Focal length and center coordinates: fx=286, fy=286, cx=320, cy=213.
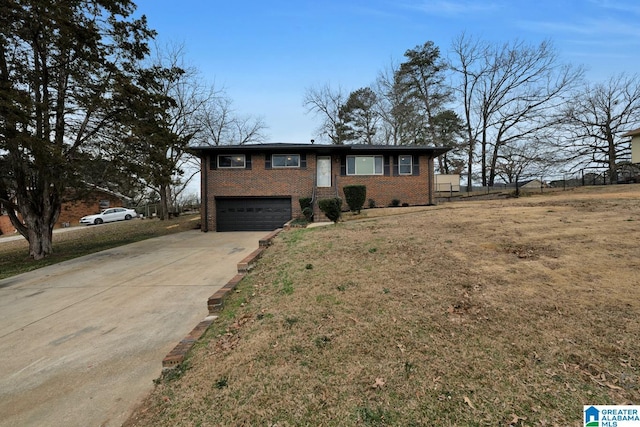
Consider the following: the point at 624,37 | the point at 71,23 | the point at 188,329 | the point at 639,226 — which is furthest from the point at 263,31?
the point at 624,37

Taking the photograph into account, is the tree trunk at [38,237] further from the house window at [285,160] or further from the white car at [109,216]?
the white car at [109,216]

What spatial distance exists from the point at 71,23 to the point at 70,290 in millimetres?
8221

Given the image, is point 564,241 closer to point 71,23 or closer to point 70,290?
point 70,290

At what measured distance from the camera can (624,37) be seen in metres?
15.7

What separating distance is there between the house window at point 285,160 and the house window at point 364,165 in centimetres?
309

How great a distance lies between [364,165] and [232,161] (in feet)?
25.1

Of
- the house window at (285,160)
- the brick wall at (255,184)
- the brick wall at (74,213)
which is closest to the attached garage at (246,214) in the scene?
the brick wall at (255,184)

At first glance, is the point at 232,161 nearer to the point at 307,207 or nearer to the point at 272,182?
the point at 272,182

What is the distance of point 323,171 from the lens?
17.0 m

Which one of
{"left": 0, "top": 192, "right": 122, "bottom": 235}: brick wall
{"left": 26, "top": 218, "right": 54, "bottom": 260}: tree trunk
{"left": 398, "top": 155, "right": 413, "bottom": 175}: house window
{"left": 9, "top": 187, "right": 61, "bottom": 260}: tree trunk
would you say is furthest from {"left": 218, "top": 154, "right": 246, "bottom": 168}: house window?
{"left": 0, "top": 192, "right": 122, "bottom": 235}: brick wall

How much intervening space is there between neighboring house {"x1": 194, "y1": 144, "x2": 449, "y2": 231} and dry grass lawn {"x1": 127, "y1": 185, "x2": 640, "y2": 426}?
1130cm

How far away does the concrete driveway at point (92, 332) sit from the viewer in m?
2.60

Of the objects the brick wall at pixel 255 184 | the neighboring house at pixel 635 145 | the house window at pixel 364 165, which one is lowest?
the brick wall at pixel 255 184

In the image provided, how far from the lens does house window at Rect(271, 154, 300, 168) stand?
54.0 feet
